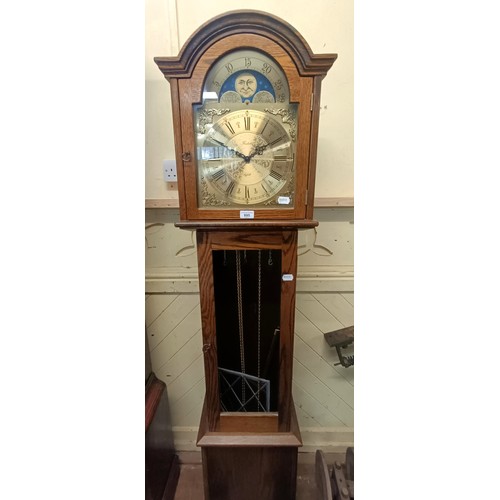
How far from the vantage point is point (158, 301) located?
4.24 ft

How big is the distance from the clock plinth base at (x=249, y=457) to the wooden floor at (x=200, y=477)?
0.24m

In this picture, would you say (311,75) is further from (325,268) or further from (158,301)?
(158,301)

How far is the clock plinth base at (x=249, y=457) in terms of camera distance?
0.97 metres

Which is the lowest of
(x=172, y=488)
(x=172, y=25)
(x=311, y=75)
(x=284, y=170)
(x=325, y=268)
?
(x=172, y=488)

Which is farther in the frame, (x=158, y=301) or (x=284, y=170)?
(x=158, y=301)

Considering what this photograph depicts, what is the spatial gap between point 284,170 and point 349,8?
0.72 metres

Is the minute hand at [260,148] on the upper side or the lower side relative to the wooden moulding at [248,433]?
upper

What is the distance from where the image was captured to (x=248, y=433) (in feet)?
3.23

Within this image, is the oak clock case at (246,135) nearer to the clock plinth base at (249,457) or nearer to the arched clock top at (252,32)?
the arched clock top at (252,32)

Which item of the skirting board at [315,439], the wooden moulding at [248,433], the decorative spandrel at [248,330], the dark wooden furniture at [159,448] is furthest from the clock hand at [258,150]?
the skirting board at [315,439]

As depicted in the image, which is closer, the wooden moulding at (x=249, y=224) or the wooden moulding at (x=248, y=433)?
the wooden moulding at (x=249, y=224)

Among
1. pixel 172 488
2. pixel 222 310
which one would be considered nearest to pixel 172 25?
pixel 222 310

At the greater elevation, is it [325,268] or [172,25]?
[172,25]

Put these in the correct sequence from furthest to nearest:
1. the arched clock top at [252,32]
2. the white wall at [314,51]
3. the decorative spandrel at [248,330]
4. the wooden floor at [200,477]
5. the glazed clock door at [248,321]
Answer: the wooden floor at [200,477] < the white wall at [314,51] < the decorative spandrel at [248,330] < the glazed clock door at [248,321] < the arched clock top at [252,32]
